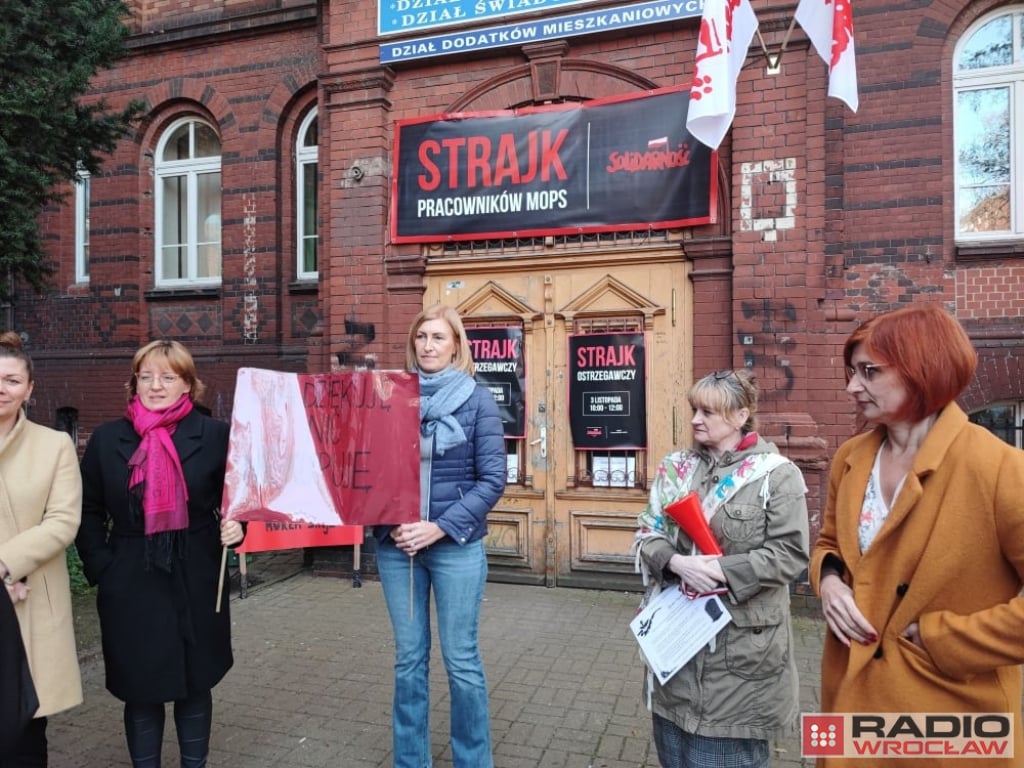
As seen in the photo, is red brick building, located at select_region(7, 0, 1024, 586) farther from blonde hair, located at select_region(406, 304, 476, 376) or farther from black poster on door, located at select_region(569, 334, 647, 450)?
blonde hair, located at select_region(406, 304, 476, 376)

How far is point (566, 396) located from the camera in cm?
609

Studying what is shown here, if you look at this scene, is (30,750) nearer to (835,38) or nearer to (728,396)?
(728,396)

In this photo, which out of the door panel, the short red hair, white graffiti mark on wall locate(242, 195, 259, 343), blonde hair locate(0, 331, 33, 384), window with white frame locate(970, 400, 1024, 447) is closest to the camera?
the short red hair

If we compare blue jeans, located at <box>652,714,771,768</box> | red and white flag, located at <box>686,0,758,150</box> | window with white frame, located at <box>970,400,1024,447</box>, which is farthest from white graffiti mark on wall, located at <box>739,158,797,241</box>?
blue jeans, located at <box>652,714,771,768</box>

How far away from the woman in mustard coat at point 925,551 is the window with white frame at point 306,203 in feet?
23.7

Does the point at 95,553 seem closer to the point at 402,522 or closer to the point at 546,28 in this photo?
the point at 402,522

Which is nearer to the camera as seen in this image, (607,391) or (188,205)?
(607,391)

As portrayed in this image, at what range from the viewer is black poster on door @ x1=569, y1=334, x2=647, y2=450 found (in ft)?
19.2

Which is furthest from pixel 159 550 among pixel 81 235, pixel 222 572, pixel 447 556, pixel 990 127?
pixel 81 235

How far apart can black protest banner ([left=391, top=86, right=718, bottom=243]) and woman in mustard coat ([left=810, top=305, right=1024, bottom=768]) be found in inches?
156

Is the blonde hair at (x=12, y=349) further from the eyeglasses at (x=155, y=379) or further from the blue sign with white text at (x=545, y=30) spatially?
the blue sign with white text at (x=545, y=30)

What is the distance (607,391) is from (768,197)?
202 cm

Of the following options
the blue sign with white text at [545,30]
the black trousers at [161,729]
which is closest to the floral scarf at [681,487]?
the black trousers at [161,729]

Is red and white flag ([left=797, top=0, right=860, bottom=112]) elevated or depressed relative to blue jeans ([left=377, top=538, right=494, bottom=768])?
elevated
